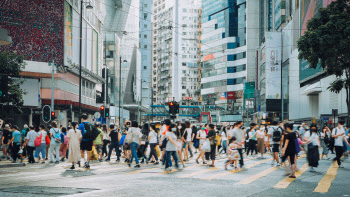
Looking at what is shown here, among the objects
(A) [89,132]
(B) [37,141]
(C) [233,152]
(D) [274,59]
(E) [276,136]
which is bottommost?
(C) [233,152]

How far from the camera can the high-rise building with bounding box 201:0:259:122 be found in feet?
352

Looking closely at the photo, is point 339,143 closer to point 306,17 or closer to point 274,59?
point 306,17

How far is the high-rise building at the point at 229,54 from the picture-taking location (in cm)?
10731

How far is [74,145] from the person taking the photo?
16797mm

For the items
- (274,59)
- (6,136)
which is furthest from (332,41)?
(274,59)

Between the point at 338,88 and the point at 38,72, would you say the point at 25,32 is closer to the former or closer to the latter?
the point at 38,72

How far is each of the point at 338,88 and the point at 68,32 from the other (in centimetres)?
3054

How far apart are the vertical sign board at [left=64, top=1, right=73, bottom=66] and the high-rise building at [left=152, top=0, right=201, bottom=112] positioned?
3525 inches

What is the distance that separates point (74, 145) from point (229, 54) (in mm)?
97484

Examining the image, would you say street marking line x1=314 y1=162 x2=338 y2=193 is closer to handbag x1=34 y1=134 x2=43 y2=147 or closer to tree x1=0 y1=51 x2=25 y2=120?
handbag x1=34 y1=134 x2=43 y2=147

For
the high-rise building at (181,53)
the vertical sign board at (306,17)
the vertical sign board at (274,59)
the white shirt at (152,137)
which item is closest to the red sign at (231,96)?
the high-rise building at (181,53)

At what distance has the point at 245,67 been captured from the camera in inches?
4264

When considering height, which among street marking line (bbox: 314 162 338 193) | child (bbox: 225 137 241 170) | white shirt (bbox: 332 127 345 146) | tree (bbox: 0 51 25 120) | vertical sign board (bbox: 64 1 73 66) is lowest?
street marking line (bbox: 314 162 338 193)

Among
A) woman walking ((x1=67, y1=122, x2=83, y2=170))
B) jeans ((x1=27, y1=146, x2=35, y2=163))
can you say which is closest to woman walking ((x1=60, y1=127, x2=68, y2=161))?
jeans ((x1=27, y1=146, x2=35, y2=163))
